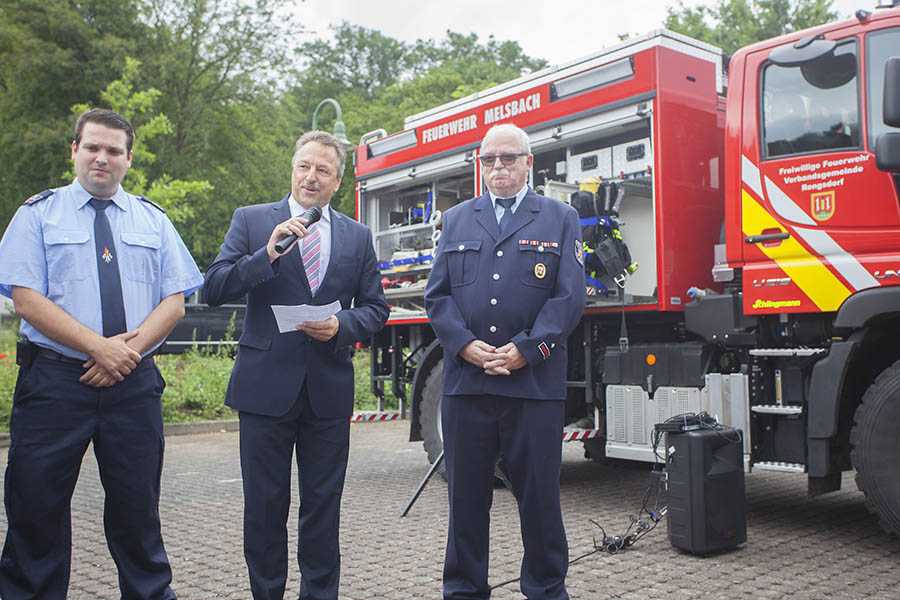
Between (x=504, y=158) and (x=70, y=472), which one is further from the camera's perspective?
(x=504, y=158)

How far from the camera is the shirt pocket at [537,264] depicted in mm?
3701

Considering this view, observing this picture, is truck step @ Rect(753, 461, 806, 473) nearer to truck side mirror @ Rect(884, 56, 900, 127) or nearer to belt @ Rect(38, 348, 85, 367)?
truck side mirror @ Rect(884, 56, 900, 127)

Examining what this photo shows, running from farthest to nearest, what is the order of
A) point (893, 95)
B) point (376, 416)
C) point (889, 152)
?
point (376, 416) < point (889, 152) < point (893, 95)

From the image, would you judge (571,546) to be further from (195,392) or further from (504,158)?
(195,392)

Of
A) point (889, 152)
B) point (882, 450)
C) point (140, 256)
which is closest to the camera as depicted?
point (140, 256)

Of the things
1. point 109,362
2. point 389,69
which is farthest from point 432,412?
point 389,69

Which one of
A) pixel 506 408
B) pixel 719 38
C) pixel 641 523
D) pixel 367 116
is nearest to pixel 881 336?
pixel 641 523

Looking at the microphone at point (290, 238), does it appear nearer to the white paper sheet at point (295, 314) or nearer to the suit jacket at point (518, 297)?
the white paper sheet at point (295, 314)

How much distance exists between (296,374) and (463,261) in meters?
0.86

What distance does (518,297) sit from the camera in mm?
3686

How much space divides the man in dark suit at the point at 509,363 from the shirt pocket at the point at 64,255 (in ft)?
4.57

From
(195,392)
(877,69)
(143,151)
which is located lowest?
(195,392)

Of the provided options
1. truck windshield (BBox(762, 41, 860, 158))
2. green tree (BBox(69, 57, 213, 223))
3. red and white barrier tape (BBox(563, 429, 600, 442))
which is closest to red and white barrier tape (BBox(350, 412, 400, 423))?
red and white barrier tape (BBox(563, 429, 600, 442))

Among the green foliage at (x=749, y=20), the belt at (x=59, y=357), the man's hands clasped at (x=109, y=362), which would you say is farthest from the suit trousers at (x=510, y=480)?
the green foliage at (x=749, y=20)
